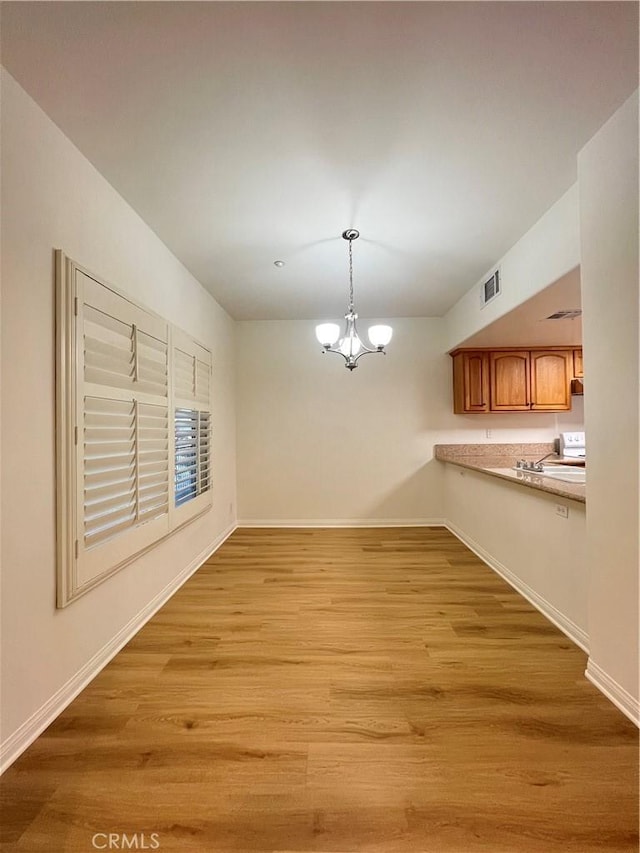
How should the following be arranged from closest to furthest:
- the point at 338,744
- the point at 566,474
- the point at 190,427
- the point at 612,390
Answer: the point at 338,744, the point at 612,390, the point at 566,474, the point at 190,427

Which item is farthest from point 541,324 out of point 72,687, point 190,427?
point 72,687

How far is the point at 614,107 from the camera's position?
68.9 inches

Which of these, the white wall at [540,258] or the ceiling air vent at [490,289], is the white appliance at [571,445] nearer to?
the white wall at [540,258]

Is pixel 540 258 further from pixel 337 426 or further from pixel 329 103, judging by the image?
pixel 337 426

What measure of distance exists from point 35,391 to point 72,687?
1.46 metres

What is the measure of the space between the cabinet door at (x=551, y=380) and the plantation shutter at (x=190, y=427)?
155 inches

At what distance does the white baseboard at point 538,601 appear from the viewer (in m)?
2.32

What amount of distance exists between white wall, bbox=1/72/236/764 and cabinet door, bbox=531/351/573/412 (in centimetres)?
465

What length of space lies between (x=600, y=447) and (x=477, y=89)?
175cm

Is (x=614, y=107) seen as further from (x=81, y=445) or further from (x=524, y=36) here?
(x=81, y=445)

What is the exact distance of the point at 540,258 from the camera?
2686 millimetres

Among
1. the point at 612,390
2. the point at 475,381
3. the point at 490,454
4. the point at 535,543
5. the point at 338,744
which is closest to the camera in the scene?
the point at 338,744

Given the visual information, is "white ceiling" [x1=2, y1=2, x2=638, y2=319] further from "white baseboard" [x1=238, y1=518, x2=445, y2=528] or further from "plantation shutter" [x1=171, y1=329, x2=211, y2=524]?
"white baseboard" [x1=238, y1=518, x2=445, y2=528]

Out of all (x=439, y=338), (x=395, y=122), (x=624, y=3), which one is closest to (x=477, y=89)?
(x=395, y=122)
